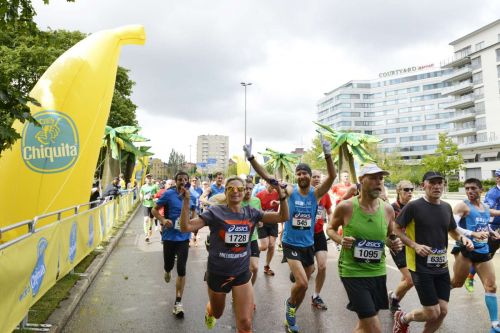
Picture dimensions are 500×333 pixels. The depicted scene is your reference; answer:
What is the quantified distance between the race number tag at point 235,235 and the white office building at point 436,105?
5970 centimetres

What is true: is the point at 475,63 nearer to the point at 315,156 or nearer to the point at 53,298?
the point at 315,156

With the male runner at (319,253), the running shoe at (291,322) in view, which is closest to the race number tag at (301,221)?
the male runner at (319,253)

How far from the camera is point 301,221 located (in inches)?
209

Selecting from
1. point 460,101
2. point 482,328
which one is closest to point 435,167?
point 460,101

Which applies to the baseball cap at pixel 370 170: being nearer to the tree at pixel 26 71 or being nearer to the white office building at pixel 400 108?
the tree at pixel 26 71

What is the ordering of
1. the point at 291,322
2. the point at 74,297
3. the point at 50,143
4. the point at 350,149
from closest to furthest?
1. the point at 291,322
2. the point at 74,297
3. the point at 50,143
4. the point at 350,149

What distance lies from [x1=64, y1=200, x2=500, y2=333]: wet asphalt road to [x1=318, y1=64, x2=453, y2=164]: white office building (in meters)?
86.3

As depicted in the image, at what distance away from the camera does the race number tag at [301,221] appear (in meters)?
5.29

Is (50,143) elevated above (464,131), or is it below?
below

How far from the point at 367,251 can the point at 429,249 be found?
714 mm

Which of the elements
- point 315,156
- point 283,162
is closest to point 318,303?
point 283,162

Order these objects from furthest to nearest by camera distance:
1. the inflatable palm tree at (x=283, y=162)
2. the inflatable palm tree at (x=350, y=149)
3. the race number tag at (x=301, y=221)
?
the inflatable palm tree at (x=283, y=162), the inflatable palm tree at (x=350, y=149), the race number tag at (x=301, y=221)

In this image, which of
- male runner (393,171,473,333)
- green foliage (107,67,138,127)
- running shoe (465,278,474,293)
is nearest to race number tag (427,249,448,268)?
male runner (393,171,473,333)

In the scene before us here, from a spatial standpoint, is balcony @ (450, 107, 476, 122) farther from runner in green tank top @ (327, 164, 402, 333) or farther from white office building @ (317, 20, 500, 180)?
runner in green tank top @ (327, 164, 402, 333)
